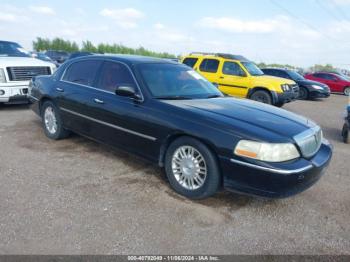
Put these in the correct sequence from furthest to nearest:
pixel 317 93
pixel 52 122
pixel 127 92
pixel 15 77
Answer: pixel 317 93
pixel 15 77
pixel 52 122
pixel 127 92

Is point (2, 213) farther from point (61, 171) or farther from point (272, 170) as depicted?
point (272, 170)

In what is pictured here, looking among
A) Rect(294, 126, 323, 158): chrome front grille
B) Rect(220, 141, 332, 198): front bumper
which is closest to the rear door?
Rect(294, 126, 323, 158): chrome front grille

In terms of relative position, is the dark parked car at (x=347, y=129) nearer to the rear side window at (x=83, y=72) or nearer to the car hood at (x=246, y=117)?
the car hood at (x=246, y=117)

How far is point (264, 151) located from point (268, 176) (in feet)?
0.81

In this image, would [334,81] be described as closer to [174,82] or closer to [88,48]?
[174,82]

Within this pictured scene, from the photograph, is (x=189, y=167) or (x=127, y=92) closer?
(x=189, y=167)

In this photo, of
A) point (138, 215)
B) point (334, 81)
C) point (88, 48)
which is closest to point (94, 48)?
point (88, 48)

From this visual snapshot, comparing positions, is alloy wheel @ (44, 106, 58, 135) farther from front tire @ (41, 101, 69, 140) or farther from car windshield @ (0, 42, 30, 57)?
car windshield @ (0, 42, 30, 57)

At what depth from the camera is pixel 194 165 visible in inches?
140

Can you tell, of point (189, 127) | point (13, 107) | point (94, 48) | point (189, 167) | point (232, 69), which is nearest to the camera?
point (189, 127)

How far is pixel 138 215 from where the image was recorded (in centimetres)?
327

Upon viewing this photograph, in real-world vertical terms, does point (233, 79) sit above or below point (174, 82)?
below

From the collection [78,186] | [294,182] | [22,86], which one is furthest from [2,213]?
[22,86]

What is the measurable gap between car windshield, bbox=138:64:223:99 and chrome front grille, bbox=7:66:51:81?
4839mm
